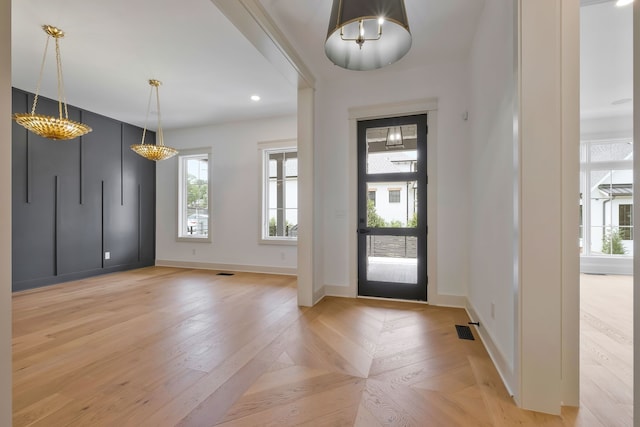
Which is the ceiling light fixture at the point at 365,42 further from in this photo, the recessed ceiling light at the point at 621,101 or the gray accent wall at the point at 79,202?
the recessed ceiling light at the point at 621,101

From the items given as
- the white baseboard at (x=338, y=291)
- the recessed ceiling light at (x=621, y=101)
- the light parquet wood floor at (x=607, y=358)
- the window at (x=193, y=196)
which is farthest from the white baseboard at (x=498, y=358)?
the window at (x=193, y=196)

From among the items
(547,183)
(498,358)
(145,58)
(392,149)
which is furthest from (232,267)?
(547,183)

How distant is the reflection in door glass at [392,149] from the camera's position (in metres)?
3.58

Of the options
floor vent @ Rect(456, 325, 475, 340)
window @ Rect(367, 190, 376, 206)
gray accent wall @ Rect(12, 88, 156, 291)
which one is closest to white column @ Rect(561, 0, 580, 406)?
floor vent @ Rect(456, 325, 475, 340)

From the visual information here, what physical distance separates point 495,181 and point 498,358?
4.13 feet

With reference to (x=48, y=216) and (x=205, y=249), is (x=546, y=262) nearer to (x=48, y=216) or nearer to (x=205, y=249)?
(x=205, y=249)

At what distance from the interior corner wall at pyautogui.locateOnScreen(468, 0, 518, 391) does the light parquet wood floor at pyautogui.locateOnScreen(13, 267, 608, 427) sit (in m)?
0.30

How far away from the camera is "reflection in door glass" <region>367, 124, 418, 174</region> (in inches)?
141

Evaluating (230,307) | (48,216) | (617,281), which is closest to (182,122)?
(48,216)

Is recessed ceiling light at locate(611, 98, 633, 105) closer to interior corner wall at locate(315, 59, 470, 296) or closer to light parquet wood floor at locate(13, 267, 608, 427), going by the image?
interior corner wall at locate(315, 59, 470, 296)

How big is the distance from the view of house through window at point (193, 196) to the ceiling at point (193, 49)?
152cm

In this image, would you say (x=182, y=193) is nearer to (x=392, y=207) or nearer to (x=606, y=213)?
(x=392, y=207)

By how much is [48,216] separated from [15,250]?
0.61 meters

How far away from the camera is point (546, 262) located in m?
1.53
